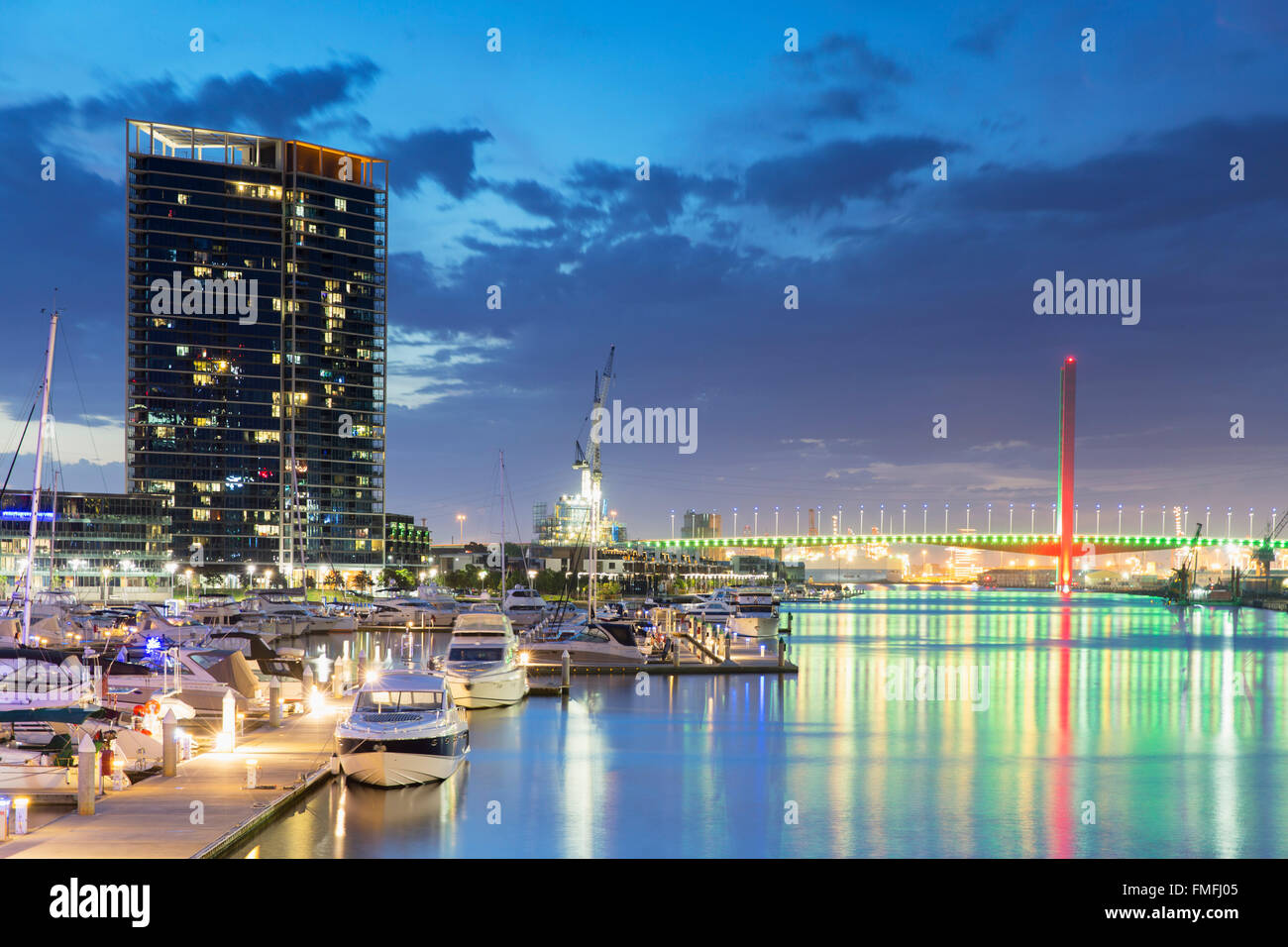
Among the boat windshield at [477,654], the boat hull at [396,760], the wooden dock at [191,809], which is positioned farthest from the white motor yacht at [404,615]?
the boat hull at [396,760]

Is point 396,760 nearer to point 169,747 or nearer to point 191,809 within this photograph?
point 169,747

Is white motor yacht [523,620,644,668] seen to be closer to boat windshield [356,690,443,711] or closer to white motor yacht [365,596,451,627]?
boat windshield [356,690,443,711]

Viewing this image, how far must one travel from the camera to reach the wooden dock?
1596cm

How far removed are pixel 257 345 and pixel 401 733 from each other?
156664 mm

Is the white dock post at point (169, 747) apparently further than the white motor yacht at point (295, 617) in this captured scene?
No

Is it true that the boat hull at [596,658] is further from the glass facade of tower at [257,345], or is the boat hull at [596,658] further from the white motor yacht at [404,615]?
the glass facade of tower at [257,345]

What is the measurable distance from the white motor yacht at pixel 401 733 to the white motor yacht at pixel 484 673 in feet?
35.4

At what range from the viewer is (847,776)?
94.4 feet

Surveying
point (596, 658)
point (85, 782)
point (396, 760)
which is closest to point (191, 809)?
point (85, 782)

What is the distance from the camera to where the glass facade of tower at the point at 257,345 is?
534 feet
